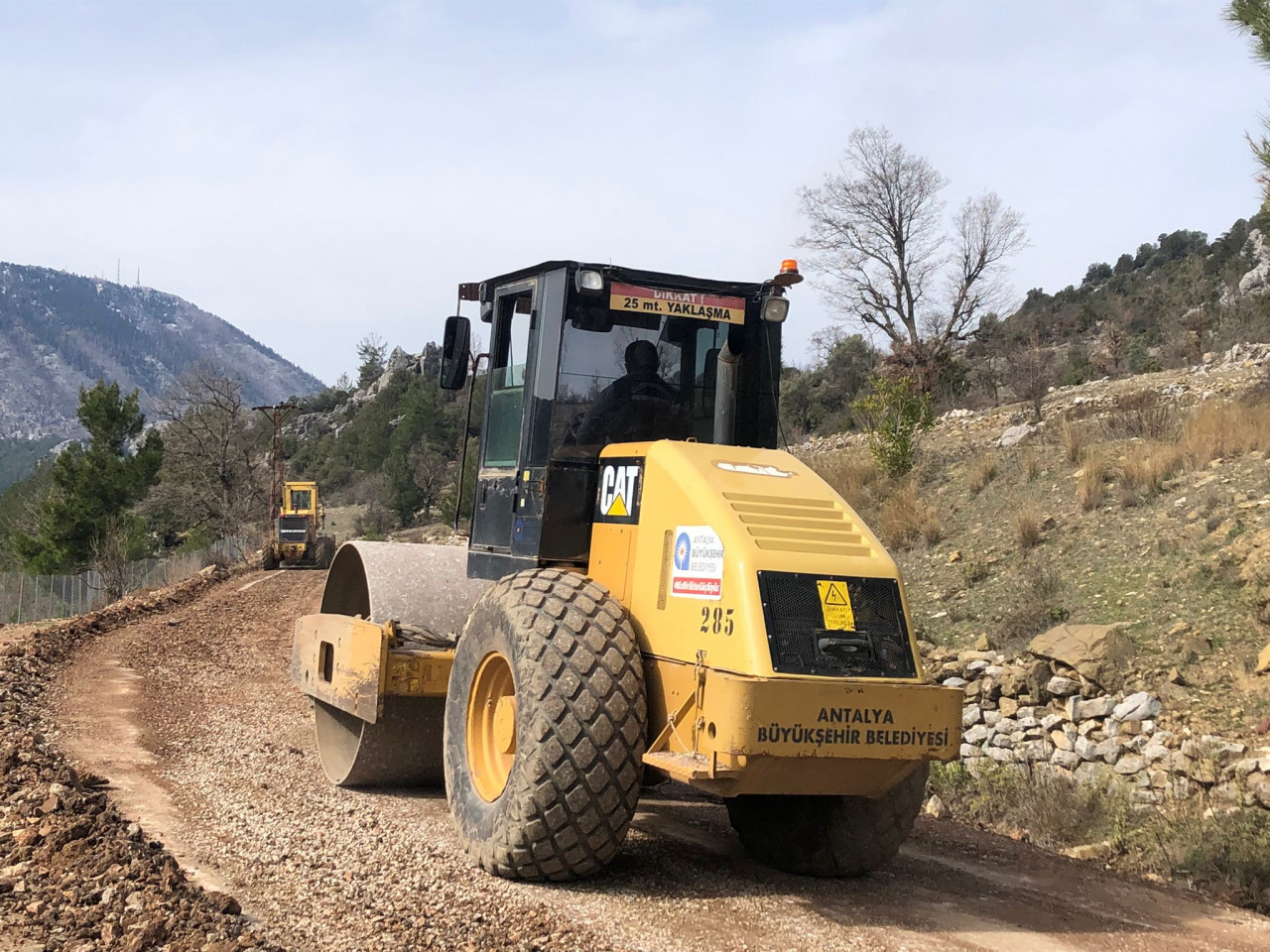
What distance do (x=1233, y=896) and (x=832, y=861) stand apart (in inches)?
83.4

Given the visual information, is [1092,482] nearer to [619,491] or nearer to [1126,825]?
[1126,825]

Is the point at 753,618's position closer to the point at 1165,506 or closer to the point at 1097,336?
the point at 1165,506

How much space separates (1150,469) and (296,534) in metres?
29.0

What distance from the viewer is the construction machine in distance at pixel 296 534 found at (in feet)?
123

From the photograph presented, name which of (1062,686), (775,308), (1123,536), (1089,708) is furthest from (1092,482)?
(775,308)

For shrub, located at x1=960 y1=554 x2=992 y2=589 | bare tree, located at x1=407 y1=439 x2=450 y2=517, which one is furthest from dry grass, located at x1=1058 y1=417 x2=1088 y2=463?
bare tree, located at x1=407 y1=439 x2=450 y2=517

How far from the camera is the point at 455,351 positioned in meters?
7.20

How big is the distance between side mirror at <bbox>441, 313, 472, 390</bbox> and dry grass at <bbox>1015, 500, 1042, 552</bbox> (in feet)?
27.1

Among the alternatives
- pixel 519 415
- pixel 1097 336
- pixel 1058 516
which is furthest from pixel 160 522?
pixel 519 415

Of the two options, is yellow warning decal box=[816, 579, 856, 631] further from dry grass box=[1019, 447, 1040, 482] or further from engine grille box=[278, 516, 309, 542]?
engine grille box=[278, 516, 309, 542]

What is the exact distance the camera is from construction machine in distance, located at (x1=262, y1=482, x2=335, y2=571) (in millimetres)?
37625

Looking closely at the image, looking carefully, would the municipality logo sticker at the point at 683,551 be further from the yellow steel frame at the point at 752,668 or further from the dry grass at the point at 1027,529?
the dry grass at the point at 1027,529

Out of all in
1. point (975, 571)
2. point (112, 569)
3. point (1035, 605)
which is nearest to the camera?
point (1035, 605)

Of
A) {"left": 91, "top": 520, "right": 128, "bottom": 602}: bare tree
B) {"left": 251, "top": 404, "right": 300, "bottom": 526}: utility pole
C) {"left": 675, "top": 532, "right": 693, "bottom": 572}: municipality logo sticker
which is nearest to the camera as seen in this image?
{"left": 675, "top": 532, "right": 693, "bottom": 572}: municipality logo sticker
